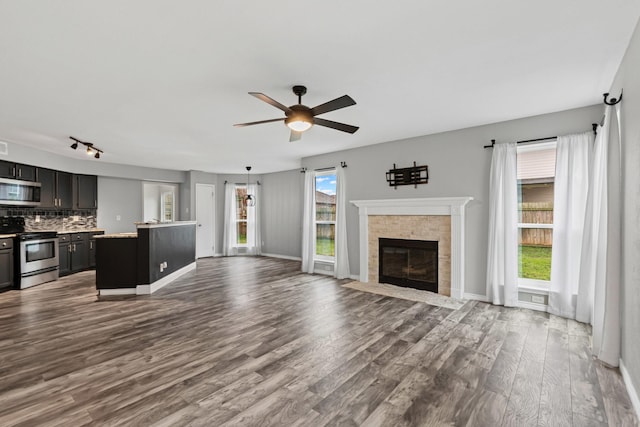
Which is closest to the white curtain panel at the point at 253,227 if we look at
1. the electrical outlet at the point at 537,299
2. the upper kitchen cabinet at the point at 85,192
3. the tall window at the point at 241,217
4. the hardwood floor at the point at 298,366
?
the tall window at the point at 241,217

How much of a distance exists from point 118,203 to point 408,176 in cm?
733

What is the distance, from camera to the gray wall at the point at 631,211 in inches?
83.8

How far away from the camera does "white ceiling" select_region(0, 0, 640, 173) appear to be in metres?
2.00

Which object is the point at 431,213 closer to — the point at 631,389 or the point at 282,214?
the point at 631,389

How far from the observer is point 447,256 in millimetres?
4898

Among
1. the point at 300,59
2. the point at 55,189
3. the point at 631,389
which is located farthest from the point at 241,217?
the point at 631,389

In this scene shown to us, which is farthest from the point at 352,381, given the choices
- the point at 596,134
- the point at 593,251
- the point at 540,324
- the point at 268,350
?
the point at 596,134

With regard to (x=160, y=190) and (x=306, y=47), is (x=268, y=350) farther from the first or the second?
(x=160, y=190)

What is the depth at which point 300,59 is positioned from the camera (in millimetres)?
2586

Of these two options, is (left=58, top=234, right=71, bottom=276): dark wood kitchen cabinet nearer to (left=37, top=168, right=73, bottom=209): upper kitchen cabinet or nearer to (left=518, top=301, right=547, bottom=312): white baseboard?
(left=37, top=168, right=73, bottom=209): upper kitchen cabinet

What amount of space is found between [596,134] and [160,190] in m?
11.6

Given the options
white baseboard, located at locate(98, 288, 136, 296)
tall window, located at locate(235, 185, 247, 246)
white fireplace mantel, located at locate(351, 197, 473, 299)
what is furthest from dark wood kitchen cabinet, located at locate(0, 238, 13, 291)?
white fireplace mantel, located at locate(351, 197, 473, 299)

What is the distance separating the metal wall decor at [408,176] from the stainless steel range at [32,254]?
6.73m

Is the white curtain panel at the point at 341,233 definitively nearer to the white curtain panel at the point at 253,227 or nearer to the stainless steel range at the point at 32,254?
the white curtain panel at the point at 253,227
